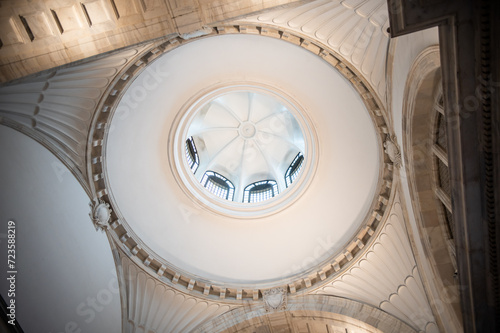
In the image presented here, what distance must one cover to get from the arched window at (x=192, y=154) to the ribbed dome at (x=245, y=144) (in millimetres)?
73

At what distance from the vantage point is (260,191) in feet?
73.9

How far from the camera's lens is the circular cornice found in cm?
1309

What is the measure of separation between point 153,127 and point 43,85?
5.02m

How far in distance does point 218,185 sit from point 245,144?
4134 mm

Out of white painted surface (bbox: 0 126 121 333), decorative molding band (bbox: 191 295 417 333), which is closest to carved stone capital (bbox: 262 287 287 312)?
decorative molding band (bbox: 191 295 417 333)

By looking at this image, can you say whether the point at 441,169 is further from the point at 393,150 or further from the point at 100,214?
the point at 100,214

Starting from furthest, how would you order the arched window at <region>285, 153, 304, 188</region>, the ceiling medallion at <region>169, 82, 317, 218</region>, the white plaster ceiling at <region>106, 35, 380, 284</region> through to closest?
1. the ceiling medallion at <region>169, 82, 317, 218</region>
2. the arched window at <region>285, 153, 304, 188</region>
3. the white plaster ceiling at <region>106, 35, 380, 284</region>

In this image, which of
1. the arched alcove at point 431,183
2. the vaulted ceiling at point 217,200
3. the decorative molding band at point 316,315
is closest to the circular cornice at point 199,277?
the vaulted ceiling at point 217,200

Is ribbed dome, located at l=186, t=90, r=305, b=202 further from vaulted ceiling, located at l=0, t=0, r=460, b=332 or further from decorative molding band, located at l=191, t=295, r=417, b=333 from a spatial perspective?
decorative molding band, located at l=191, t=295, r=417, b=333

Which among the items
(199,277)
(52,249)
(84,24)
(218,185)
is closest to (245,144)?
(218,185)

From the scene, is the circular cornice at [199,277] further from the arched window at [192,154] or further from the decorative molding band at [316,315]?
the arched window at [192,154]

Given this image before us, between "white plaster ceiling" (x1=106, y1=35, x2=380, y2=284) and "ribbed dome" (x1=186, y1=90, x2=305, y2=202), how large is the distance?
173 inches

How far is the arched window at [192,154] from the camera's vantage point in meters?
21.3

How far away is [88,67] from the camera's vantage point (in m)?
12.6
